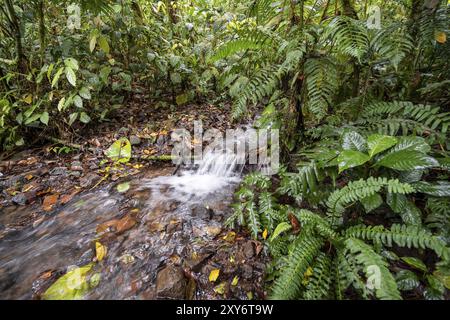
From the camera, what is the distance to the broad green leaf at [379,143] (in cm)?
164

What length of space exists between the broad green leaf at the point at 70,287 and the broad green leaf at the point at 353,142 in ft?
6.89

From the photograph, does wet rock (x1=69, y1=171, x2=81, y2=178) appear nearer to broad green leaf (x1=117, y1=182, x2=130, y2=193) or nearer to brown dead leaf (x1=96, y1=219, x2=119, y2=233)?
broad green leaf (x1=117, y1=182, x2=130, y2=193)

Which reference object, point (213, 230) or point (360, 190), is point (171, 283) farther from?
point (360, 190)

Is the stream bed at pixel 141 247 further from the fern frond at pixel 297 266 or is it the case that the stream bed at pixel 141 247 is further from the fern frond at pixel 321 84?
the fern frond at pixel 321 84

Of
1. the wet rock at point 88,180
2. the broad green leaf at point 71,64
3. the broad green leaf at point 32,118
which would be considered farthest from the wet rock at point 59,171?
the broad green leaf at point 71,64

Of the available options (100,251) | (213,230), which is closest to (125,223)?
(100,251)

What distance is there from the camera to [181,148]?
364cm

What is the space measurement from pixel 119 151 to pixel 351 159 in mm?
2978

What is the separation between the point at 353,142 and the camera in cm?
185

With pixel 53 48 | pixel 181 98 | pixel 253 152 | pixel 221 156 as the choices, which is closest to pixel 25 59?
pixel 53 48

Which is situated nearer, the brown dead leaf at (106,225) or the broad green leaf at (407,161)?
the broad green leaf at (407,161)

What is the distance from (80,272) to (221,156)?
206 cm

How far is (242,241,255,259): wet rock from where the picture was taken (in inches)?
73.8

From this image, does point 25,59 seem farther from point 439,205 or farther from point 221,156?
point 439,205
